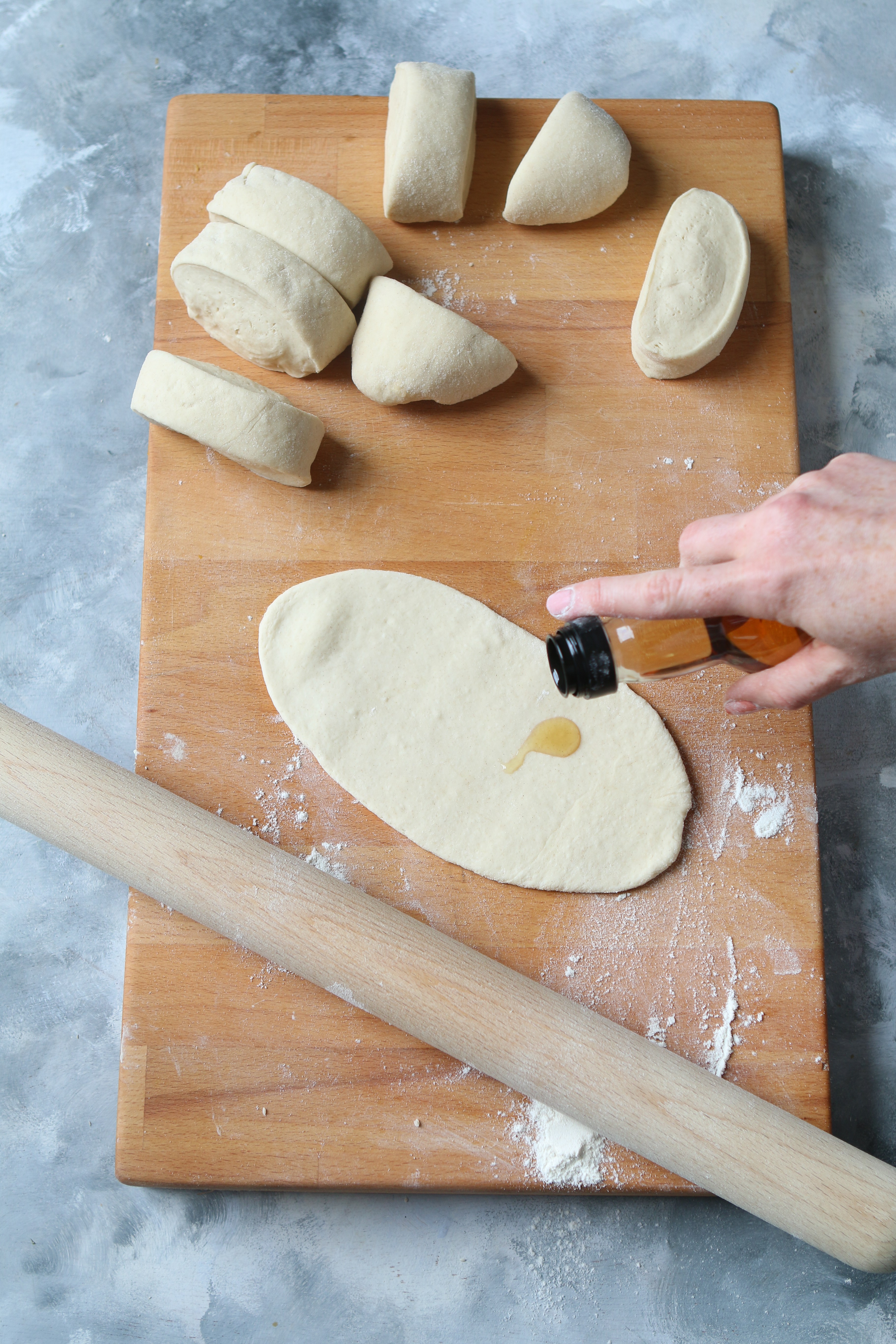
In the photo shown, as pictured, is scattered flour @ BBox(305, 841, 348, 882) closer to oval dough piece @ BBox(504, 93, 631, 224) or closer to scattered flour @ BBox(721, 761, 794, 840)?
scattered flour @ BBox(721, 761, 794, 840)

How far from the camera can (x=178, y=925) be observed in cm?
155

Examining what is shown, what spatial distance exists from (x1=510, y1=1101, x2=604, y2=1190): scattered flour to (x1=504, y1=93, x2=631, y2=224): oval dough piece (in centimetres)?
155

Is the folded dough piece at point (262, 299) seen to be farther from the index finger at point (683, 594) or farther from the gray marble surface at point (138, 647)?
the index finger at point (683, 594)

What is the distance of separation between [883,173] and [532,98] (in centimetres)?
77

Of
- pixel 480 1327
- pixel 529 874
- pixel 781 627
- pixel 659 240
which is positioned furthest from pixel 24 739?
pixel 659 240

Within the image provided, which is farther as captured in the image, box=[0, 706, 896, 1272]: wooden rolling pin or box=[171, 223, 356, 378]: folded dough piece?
box=[171, 223, 356, 378]: folded dough piece

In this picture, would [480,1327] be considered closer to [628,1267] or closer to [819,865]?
[628,1267]

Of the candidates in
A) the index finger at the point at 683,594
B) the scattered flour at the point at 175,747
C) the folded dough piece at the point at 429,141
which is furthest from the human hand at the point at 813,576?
the folded dough piece at the point at 429,141

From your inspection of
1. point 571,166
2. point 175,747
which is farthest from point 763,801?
point 571,166

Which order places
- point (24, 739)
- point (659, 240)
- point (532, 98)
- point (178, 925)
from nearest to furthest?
point (24, 739)
point (178, 925)
point (659, 240)
point (532, 98)

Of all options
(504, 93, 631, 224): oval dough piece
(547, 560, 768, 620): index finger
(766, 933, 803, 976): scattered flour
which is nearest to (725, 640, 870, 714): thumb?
(547, 560, 768, 620): index finger

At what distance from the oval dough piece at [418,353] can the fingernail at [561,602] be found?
0.49 m

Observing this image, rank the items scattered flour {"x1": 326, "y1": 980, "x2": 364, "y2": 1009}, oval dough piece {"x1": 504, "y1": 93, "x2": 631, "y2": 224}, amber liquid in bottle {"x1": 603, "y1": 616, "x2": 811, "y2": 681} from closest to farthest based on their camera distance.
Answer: amber liquid in bottle {"x1": 603, "y1": 616, "x2": 811, "y2": 681}
scattered flour {"x1": 326, "y1": 980, "x2": 364, "y2": 1009}
oval dough piece {"x1": 504, "y1": 93, "x2": 631, "y2": 224}

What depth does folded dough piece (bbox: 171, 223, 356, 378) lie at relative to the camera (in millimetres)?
1563
